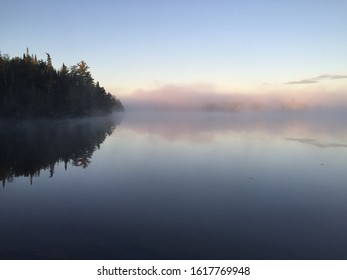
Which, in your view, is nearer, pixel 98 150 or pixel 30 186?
pixel 30 186

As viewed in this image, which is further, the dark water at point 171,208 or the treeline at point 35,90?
the treeline at point 35,90

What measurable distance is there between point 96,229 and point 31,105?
8607cm

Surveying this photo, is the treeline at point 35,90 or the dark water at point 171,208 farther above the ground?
the treeline at point 35,90

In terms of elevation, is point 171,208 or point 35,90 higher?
point 35,90

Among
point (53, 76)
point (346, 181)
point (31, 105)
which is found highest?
point (53, 76)

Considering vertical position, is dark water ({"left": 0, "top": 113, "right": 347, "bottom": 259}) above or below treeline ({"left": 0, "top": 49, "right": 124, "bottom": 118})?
below

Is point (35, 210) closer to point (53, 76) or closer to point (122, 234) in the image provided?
point (122, 234)

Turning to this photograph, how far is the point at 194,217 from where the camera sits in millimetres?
16156

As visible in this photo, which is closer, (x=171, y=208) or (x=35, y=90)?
(x=171, y=208)

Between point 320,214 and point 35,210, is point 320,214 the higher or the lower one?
the lower one

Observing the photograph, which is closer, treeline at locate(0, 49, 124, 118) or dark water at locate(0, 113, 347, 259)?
dark water at locate(0, 113, 347, 259)
